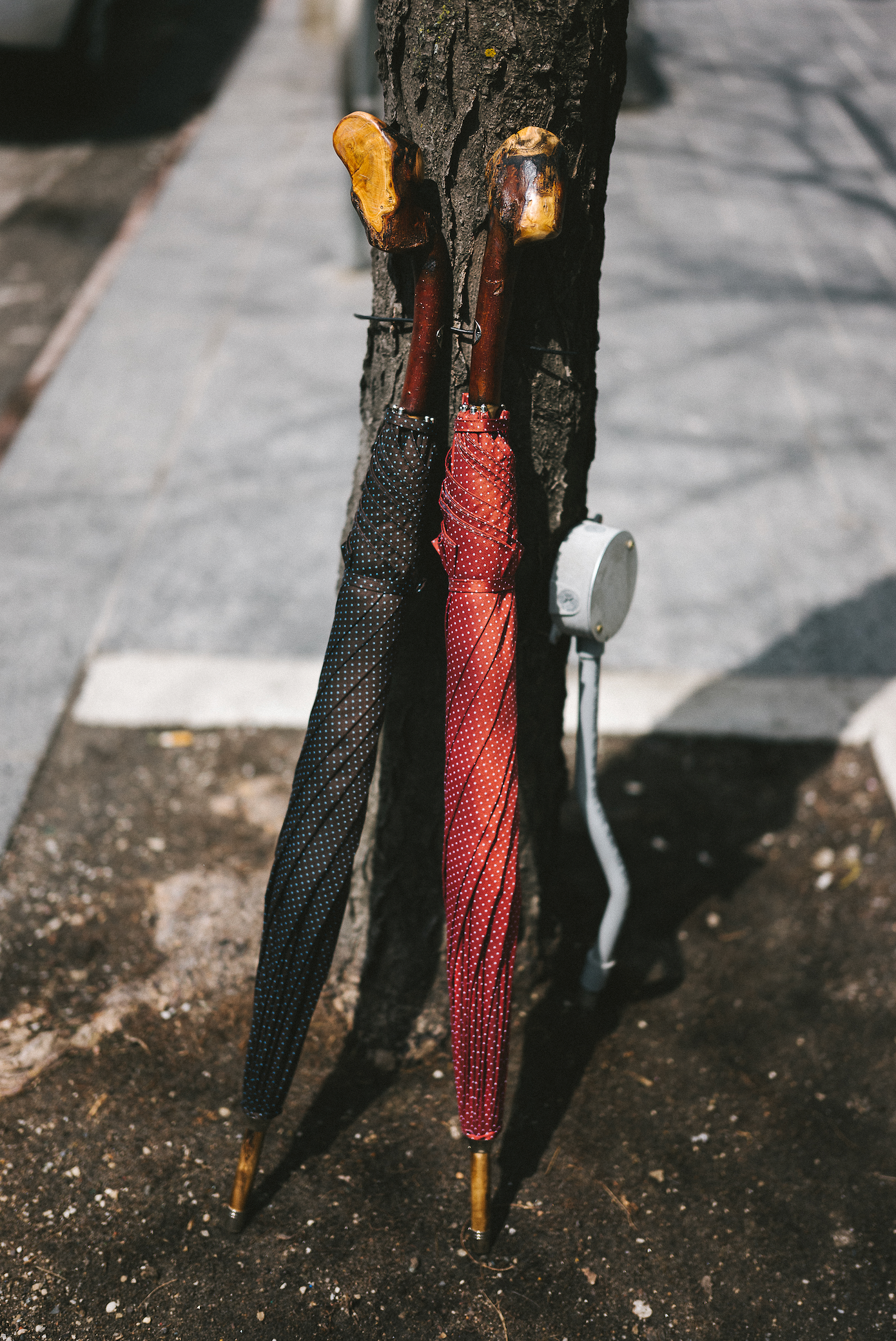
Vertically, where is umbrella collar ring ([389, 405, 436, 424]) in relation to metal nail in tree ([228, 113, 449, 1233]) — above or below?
above

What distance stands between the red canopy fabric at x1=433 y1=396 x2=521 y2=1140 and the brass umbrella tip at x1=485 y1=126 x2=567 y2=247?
0.30 m

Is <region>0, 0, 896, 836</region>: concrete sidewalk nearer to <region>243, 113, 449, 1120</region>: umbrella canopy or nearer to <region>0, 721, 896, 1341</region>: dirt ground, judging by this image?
<region>0, 721, 896, 1341</region>: dirt ground

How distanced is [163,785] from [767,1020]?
1.71m

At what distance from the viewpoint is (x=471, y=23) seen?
168 centimetres

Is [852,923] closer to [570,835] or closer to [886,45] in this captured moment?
[570,835]

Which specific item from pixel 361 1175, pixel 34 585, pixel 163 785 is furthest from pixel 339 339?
pixel 361 1175

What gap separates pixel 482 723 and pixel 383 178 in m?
0.86

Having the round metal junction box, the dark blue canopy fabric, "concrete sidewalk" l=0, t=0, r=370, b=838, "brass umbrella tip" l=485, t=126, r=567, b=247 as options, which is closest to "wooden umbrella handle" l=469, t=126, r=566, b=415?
"brass umbrella tip" l=485, t=126, r=567, b=247

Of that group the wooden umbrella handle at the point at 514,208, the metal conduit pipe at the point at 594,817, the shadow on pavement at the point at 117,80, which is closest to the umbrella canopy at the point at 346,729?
the wooden umbrella handle at the point at 514,208

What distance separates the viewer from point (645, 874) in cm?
295

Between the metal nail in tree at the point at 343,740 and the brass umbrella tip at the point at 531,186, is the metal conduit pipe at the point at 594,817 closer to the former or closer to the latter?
the metal nail in tree at the point at 343,740

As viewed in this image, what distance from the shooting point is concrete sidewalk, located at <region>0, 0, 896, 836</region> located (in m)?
3.60

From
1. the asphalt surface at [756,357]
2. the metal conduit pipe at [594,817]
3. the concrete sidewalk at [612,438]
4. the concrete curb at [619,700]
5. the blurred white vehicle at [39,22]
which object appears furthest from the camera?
the blurred white vehicle at [39,22]

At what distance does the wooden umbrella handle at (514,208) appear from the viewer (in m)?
1.61
